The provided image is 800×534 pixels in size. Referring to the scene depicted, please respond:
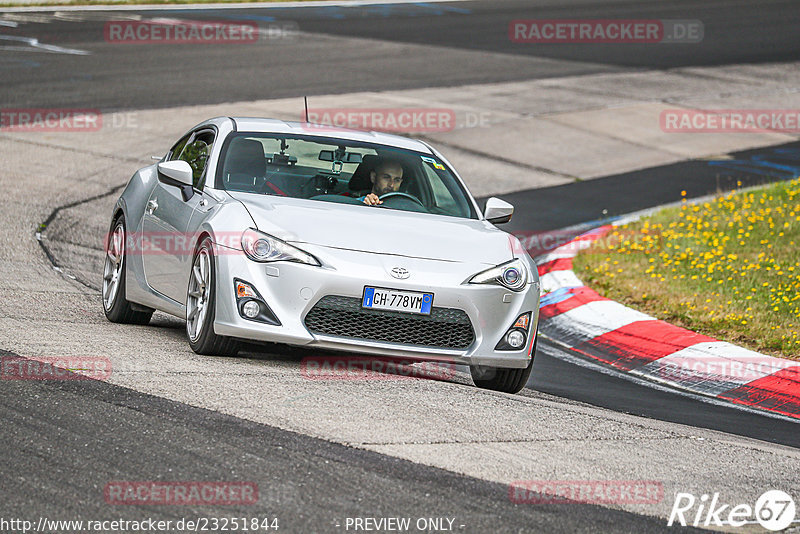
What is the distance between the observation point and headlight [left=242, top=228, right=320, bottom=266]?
23.4ft

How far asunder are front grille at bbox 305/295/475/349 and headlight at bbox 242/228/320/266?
27 centimetres

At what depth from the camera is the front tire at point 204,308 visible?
7.26m

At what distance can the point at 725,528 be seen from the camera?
5082mm

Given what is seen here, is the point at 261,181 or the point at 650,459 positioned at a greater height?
the point at 261,181

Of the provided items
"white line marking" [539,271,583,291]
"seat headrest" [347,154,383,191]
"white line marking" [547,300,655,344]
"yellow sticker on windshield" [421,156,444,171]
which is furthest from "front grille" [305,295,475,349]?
"white line marking" [539,271,583,291]

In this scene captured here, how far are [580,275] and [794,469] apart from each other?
5.96 metres

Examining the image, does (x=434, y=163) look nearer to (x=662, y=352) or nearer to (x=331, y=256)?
(x=331, y=256)

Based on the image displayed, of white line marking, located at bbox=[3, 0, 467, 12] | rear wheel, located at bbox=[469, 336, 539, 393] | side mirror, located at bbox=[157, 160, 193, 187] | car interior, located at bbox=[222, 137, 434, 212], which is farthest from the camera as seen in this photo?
white line marking, located at bbox=[3, 0, 467, 12]

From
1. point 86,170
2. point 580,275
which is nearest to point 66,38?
point 86,170

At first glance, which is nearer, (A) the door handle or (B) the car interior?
(B) the car interior

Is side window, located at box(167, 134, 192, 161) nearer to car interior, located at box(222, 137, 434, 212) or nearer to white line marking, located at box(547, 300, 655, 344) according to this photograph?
car interior, located at box(222, 137, 434, 212)

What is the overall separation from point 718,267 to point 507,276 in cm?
480

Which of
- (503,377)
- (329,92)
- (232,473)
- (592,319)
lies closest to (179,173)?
(503,377)

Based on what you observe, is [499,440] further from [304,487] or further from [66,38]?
[66,38]
